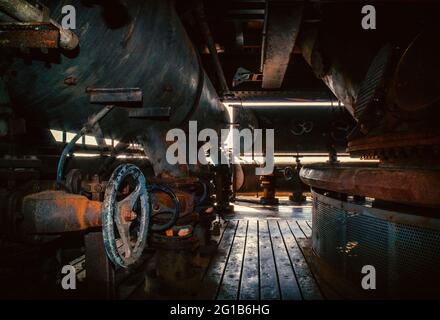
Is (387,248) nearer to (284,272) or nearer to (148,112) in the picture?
(284,272)

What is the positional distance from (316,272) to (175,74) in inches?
110

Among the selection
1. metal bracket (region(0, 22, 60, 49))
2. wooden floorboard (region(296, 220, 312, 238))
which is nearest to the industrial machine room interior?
metal bracket (region(0, 22, 60, 49))

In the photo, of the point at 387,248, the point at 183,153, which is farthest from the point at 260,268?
the point at 183,153

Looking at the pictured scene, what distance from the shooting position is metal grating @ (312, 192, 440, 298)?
2.04 m

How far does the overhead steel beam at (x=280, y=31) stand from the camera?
2.59m

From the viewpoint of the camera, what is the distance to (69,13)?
1724 mm

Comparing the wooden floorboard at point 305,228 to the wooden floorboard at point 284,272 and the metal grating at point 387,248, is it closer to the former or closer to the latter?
the wooden floorboard at point 284,272

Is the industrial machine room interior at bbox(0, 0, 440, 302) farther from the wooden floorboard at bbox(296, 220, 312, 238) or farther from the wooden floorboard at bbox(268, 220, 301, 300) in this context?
the wooden floorboard at bbox(296, 220, 312, 238)

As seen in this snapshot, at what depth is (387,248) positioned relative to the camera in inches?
92.9

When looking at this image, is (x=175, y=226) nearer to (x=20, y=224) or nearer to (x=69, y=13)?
(x=20, y=224)

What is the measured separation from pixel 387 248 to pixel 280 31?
7.58 ft

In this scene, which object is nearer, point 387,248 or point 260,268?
point 387,248

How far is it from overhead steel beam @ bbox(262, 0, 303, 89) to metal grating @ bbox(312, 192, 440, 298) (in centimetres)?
188
